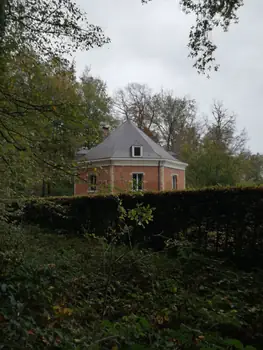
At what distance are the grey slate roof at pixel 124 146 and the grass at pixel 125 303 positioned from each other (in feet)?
62.7

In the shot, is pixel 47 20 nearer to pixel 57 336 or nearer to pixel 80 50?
pixel 80 50

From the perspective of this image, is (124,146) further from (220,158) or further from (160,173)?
(220,158)

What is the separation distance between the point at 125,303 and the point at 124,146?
21578 mm

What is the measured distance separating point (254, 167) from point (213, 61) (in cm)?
2655

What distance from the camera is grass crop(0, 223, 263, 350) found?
2.29m

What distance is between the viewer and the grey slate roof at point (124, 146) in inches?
956

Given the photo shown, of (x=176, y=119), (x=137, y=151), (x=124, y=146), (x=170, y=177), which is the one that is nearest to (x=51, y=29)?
(x=137, y=151)

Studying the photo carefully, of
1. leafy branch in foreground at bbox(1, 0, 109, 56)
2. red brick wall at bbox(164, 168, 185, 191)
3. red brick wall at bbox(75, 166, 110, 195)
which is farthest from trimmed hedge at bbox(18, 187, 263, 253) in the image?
red brick wall at bbox(164, 168, 185, 191)

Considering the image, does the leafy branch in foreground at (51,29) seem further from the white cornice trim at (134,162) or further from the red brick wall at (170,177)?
the red brick wall at (170,177)

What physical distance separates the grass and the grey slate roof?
1910cm

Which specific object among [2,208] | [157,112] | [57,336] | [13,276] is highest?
[157,112]

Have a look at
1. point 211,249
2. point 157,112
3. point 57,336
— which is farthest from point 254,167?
point 57,336

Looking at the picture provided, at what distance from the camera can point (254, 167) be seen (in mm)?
29203

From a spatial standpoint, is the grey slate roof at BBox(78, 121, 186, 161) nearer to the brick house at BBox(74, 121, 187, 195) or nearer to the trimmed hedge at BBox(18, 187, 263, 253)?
the brick house at BBox(74, 121, 187, 195)
